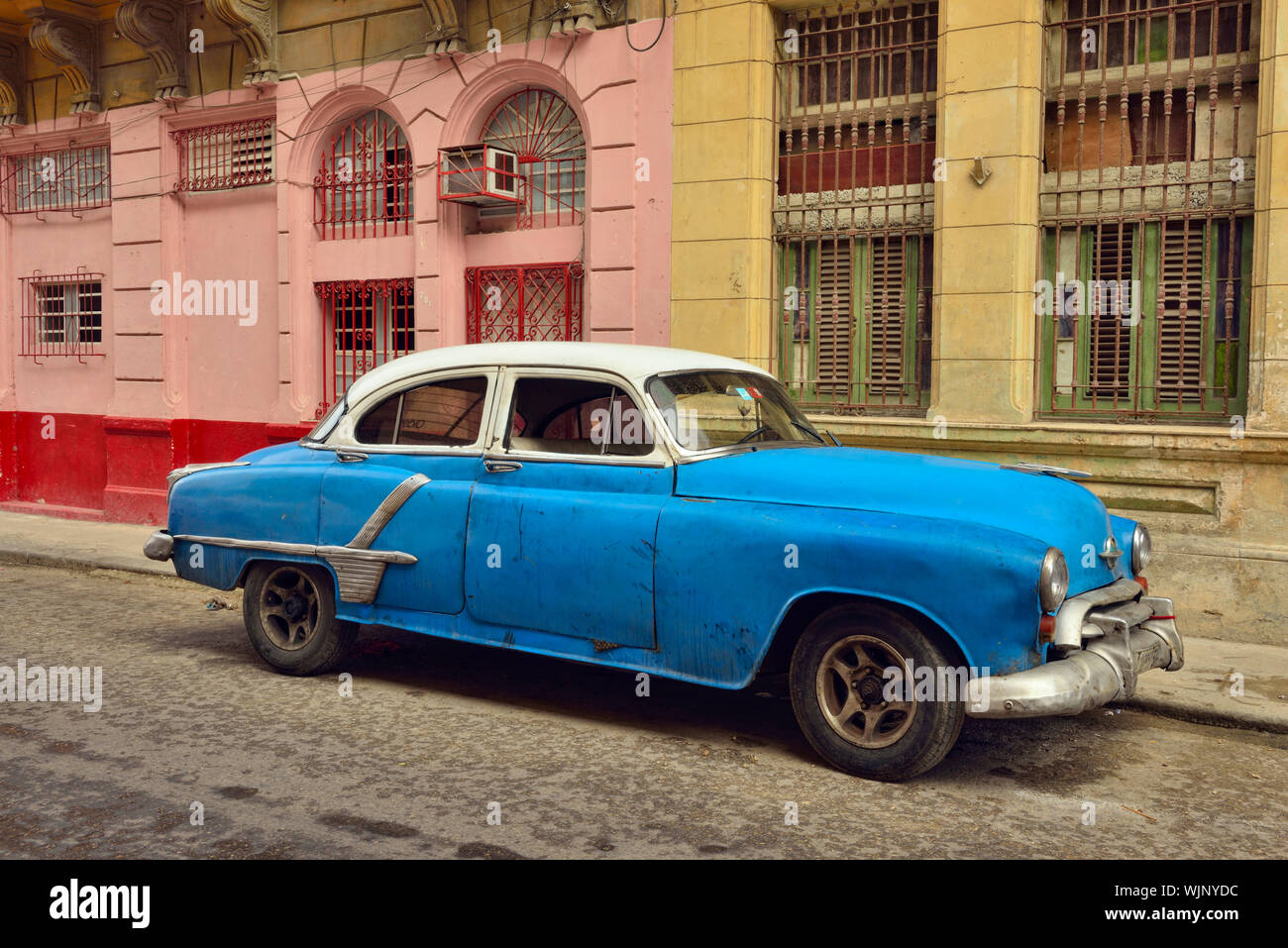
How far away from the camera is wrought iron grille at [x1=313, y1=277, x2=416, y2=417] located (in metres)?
11.9

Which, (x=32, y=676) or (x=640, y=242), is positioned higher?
(x=640, y=242)

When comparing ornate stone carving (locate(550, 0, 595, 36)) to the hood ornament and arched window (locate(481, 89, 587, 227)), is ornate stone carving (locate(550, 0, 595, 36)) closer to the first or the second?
arched window (locate(481, 89, 587, 227))

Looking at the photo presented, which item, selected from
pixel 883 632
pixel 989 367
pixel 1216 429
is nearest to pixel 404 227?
pixel 989 367

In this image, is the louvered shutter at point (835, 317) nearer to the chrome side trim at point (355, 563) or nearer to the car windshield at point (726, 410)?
the car windshield at point (726, 410)

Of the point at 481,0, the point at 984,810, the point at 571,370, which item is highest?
the point at 481,0

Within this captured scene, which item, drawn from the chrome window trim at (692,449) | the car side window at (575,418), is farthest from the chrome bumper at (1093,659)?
the car side window at (575,418)

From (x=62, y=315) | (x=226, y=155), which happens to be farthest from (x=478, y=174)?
(x=62, y=315)

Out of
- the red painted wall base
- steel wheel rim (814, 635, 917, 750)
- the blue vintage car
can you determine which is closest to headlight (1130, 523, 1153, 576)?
the blue vintage car

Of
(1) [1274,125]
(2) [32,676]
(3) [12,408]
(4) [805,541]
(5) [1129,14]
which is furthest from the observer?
(3) [12,408]

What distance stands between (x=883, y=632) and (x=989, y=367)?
433cm

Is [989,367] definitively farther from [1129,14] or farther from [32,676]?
[32,676]

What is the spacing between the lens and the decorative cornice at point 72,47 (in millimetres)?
13266

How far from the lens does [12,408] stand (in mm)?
14719

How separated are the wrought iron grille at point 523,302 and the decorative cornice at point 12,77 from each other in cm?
706
